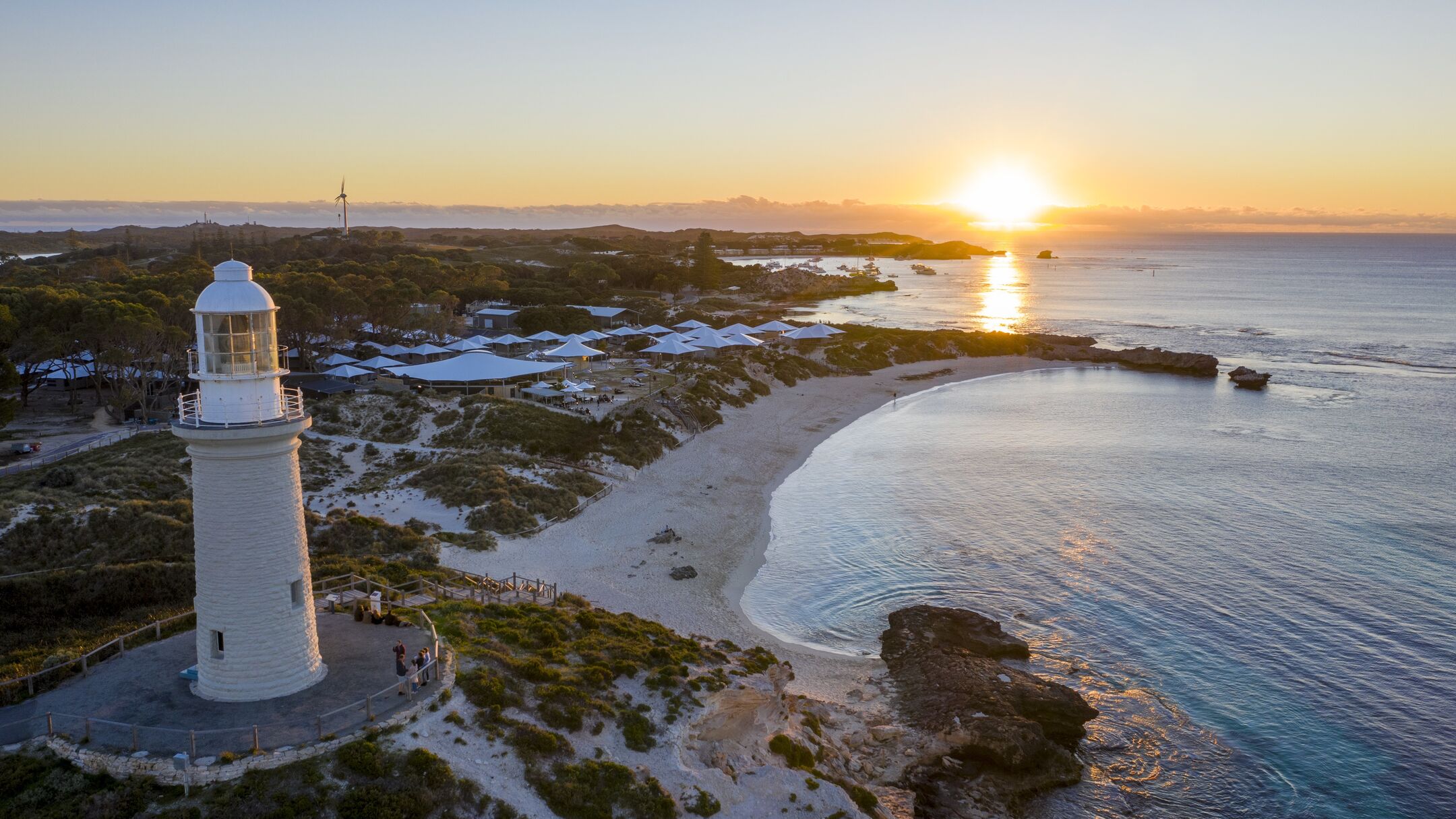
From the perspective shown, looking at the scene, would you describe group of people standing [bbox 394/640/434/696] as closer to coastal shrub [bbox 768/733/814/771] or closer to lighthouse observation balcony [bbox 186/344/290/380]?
lighthouse observation balcony [bbox 186/344/290/380]

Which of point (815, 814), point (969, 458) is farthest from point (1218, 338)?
point (815, 814)

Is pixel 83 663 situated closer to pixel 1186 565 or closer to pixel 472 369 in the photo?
pixel 472 369

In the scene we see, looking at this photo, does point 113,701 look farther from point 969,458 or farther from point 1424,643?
point 969,458

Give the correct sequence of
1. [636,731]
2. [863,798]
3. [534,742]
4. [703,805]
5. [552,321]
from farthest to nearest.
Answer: [552,321] < [863,798] < [636,731] < [703,805] < [534,742]

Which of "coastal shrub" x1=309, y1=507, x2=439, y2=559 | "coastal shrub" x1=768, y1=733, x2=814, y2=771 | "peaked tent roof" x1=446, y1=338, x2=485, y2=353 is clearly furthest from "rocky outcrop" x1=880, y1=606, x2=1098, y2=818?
"peaked tent roof" x1=446, y1=338, x2=485, y2=353

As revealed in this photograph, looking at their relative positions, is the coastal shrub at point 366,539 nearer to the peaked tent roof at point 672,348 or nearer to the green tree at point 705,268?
the peaked tent roof at point 672,348

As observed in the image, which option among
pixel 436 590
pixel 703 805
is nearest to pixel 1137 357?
pixel 436 590

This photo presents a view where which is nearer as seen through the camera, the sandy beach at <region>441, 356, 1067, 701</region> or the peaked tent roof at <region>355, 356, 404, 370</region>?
the sandy beach at <region>441, 356, 1067, 701</region>
